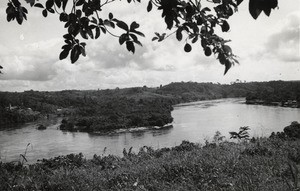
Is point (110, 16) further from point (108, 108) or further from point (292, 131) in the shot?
point (108, 108)

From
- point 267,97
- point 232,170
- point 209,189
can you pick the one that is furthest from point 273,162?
point 267,97

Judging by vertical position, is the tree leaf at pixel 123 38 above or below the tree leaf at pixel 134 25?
below

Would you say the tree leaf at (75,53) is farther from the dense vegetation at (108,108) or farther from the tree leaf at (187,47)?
the dense vegetation at (108,108)

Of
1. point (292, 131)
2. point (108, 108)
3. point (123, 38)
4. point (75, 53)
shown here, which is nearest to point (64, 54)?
point (75, 53)

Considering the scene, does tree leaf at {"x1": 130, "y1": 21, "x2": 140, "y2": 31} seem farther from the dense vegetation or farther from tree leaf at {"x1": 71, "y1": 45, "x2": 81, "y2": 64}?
the dense vegetation

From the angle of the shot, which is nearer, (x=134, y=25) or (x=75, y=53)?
(x=134, y=25)

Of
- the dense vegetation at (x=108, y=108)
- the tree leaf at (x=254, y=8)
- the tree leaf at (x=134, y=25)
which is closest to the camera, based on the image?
the tree leaf at (x=254, y=8)

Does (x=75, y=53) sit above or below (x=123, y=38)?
below

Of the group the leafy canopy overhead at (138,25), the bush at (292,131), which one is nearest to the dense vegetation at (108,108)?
the bush at (292,131)

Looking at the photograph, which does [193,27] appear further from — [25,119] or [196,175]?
[25,119]

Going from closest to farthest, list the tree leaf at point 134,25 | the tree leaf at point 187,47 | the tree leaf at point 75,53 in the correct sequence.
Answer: the tree leaf at point 134,25, the tree leaf at point 75,53, the tree leaf at point 187,47

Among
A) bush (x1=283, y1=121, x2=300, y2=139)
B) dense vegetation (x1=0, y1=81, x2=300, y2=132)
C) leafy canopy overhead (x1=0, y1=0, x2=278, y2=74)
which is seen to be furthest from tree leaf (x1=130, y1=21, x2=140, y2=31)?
dense vegetation (x1=0, y1=81, x2=300, y2=132)

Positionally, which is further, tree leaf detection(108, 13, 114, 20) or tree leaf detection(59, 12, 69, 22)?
tree leaf detection(59, 12, 69, 22)
